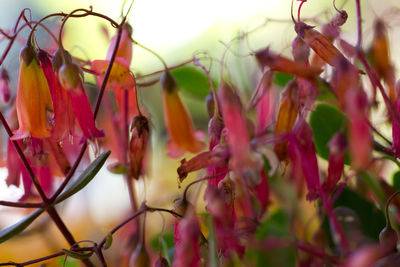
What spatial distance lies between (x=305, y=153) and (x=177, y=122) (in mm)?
170

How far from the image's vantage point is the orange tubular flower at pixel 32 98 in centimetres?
49

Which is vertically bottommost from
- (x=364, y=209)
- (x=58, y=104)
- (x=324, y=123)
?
(x=364, y=209)

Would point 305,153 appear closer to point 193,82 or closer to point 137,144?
point 137,144

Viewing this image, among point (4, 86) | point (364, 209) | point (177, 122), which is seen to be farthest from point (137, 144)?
point (364, 209)

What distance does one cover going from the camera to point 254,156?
365mm

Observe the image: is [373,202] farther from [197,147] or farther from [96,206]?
[96,206]

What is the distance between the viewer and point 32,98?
50 cm

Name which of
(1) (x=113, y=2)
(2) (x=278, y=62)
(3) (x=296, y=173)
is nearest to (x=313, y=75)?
(2) (x=278, y=62)

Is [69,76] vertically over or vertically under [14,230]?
over

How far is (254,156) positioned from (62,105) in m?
0.22

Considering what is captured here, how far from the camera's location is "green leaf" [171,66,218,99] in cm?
76

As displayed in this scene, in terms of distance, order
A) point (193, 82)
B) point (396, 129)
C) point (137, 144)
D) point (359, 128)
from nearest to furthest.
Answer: point (359, 128) → point (396, 129) → point (137, 144) → point (193, 82)

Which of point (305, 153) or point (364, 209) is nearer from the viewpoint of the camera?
point (305, 153)

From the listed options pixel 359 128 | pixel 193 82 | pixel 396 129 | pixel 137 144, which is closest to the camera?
pixel 359 128
